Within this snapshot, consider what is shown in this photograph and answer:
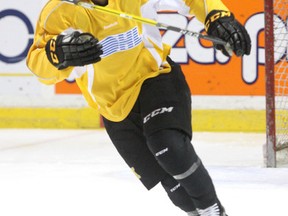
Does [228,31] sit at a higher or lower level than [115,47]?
higher

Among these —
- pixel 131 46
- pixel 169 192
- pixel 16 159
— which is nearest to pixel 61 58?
pixel 131 46

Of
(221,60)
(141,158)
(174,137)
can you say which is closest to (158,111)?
(174,137)

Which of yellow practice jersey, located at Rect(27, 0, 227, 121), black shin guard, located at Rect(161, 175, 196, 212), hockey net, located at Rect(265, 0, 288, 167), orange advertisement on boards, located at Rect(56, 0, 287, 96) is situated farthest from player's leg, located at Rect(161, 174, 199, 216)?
orange advertisement on boards, located at Rect(56, 0, 287, 96)

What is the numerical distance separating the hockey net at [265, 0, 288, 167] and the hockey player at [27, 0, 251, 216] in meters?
2.18

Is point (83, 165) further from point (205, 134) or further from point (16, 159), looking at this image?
point (205, 134)

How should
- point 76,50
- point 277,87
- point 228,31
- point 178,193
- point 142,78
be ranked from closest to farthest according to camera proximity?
point 76,50 → point 228,31 → point 142,78 → point 178,193 → point 277,87

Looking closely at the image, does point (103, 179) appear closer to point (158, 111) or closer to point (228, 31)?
point (158, 111)

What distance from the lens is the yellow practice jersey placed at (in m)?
2.97

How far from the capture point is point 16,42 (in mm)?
7328

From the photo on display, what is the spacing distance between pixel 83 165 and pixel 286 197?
1.61m

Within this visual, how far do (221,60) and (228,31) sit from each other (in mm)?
4122

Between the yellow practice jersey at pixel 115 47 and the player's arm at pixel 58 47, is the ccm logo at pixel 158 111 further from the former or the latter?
the player's arm at pixel 58 47

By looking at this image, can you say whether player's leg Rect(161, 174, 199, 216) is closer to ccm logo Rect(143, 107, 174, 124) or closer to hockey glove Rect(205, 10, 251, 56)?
ccm logo Rect(143, 107, 174, 124)

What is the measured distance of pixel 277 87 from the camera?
6004 millimetres
